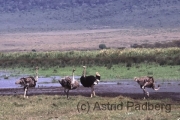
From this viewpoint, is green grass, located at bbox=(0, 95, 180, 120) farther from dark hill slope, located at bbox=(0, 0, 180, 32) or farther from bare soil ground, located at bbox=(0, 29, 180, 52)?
dark hill slope, located at bbox=(0, 0, 180, 32)

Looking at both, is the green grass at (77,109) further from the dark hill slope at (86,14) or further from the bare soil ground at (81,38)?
the dark hill slope at (86,14)

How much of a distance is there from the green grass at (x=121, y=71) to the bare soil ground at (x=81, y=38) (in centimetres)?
4509

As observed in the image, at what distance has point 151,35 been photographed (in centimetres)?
9900

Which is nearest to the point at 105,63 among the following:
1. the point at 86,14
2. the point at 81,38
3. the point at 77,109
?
the point at 77,109

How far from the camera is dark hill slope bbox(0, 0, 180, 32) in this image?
114 m

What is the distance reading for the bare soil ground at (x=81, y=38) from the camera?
91.0m

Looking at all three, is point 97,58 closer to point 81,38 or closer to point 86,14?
point 81,38

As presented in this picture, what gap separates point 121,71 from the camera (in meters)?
38.5

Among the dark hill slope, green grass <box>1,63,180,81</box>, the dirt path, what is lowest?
the dirt path

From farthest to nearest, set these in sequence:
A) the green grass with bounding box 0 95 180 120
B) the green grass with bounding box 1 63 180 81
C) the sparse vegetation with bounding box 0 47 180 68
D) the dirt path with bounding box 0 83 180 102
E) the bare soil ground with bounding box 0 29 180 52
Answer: the bare soil ground with bounding box 0 29 180 52 < the sparse vegetation with bounding box 0 47 180 68 < the green grass with bounding box 1 63 180 81 < the dirt path with bounding box 0 83 180 102 < the green grass with bounding box 0 95 180 120

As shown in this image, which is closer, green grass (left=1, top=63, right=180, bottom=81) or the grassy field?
green grass (left=1, top=63, right=180, bottom=81)

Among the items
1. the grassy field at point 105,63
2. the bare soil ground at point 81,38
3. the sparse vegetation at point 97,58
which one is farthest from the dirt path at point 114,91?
the bare soil ground at point 81,38

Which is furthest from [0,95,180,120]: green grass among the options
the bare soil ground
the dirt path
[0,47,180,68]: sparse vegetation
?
the bare soil ground

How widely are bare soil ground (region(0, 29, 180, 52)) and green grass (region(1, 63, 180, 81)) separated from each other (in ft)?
148
